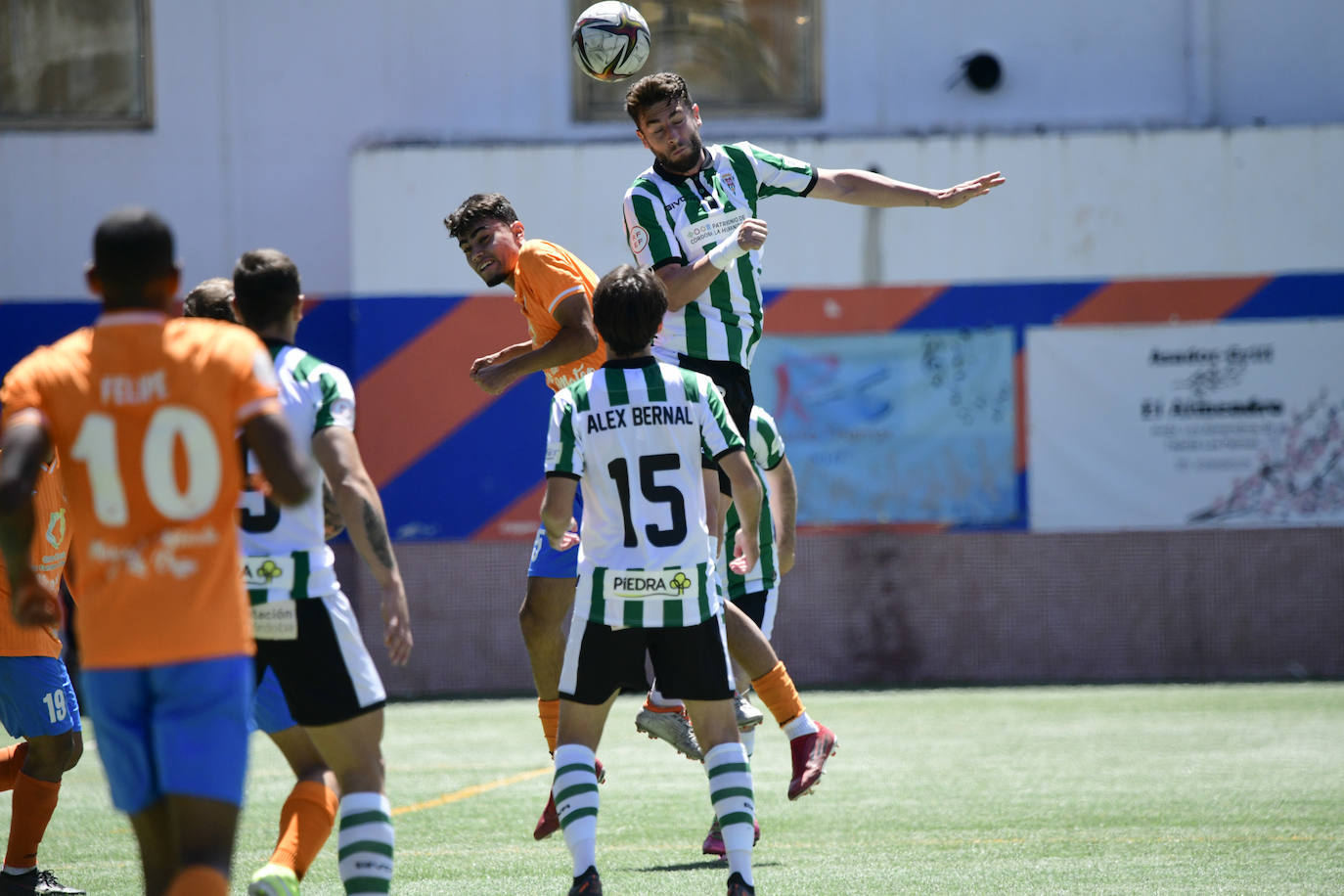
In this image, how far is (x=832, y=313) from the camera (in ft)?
47.8

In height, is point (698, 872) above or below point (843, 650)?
above

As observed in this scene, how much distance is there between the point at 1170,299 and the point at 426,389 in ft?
21.0

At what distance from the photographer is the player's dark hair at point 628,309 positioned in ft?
17.0

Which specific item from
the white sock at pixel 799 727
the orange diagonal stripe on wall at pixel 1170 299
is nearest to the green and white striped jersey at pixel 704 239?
the white sock at pixel 799 727

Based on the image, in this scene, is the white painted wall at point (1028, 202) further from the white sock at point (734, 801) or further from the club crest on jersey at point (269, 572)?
the club crest on jersey at point (269, 572)

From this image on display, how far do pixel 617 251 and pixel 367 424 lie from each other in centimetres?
259

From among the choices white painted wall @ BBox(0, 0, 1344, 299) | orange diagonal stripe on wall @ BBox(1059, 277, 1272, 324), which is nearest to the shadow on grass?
orange diagonal stripe on wall @ BBox(1059, 277, 1272, 324)

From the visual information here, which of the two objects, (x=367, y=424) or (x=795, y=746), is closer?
(x=795, y=746)

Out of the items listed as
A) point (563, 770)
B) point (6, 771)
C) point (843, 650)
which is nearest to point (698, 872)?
point (563, 770)

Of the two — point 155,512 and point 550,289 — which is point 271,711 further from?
point 550,289

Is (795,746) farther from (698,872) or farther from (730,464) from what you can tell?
(730,464)

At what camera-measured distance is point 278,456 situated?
3.88 m

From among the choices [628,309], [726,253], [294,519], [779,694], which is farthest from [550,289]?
[294,519]

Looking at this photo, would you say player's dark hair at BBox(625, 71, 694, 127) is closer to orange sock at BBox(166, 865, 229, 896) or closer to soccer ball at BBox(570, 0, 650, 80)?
soccer ball at BBox(570, 0, 650, 80)
